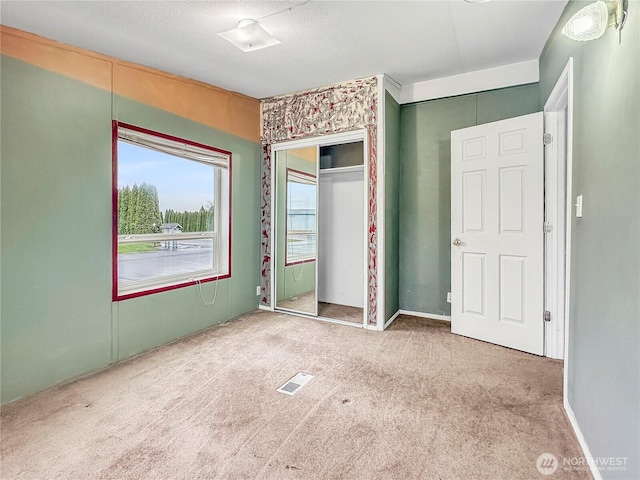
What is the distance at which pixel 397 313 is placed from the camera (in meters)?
3.88

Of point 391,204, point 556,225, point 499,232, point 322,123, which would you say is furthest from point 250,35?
point 556,225

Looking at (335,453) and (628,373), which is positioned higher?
(628,373)

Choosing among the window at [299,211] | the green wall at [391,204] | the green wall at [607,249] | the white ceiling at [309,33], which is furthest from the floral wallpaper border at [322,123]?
the green wall at [607,249]

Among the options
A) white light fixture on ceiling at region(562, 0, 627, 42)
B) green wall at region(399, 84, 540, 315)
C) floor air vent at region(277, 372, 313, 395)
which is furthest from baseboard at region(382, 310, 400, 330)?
white light fixture on ceiling at region(562, 0, 627, 42)

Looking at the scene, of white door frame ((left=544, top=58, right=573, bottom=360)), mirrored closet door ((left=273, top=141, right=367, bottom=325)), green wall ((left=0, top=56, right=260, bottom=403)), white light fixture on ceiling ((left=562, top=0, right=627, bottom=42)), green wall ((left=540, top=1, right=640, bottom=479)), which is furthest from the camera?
mirrored closet door ((left=273, top=141, right=367, bottom=325))

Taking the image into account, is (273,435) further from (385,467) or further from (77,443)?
(77,443)

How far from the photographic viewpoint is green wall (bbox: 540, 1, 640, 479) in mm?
1225

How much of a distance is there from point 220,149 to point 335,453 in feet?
9.90

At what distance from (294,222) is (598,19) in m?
3.42

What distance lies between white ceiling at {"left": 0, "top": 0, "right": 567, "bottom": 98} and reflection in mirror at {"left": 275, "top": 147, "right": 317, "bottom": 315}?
1238 millimetres

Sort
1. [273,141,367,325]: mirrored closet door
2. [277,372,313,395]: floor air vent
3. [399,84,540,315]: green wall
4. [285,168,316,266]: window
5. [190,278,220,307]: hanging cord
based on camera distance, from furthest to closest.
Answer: [285,168,316,266]: window, [273,141,367,325]: mirrored closet door, [399,84,540,315]: green wall, [190,278,220,307]: hanging cord, [277,372,313,395]: floor air vent

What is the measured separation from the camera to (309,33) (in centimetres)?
251

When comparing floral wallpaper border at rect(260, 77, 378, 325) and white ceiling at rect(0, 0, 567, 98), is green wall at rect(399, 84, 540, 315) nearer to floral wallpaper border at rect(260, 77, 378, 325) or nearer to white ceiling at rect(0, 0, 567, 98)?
white ceiling at rect(0, 0, 567, 98)

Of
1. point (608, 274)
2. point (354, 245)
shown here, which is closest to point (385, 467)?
point (608, 274)
